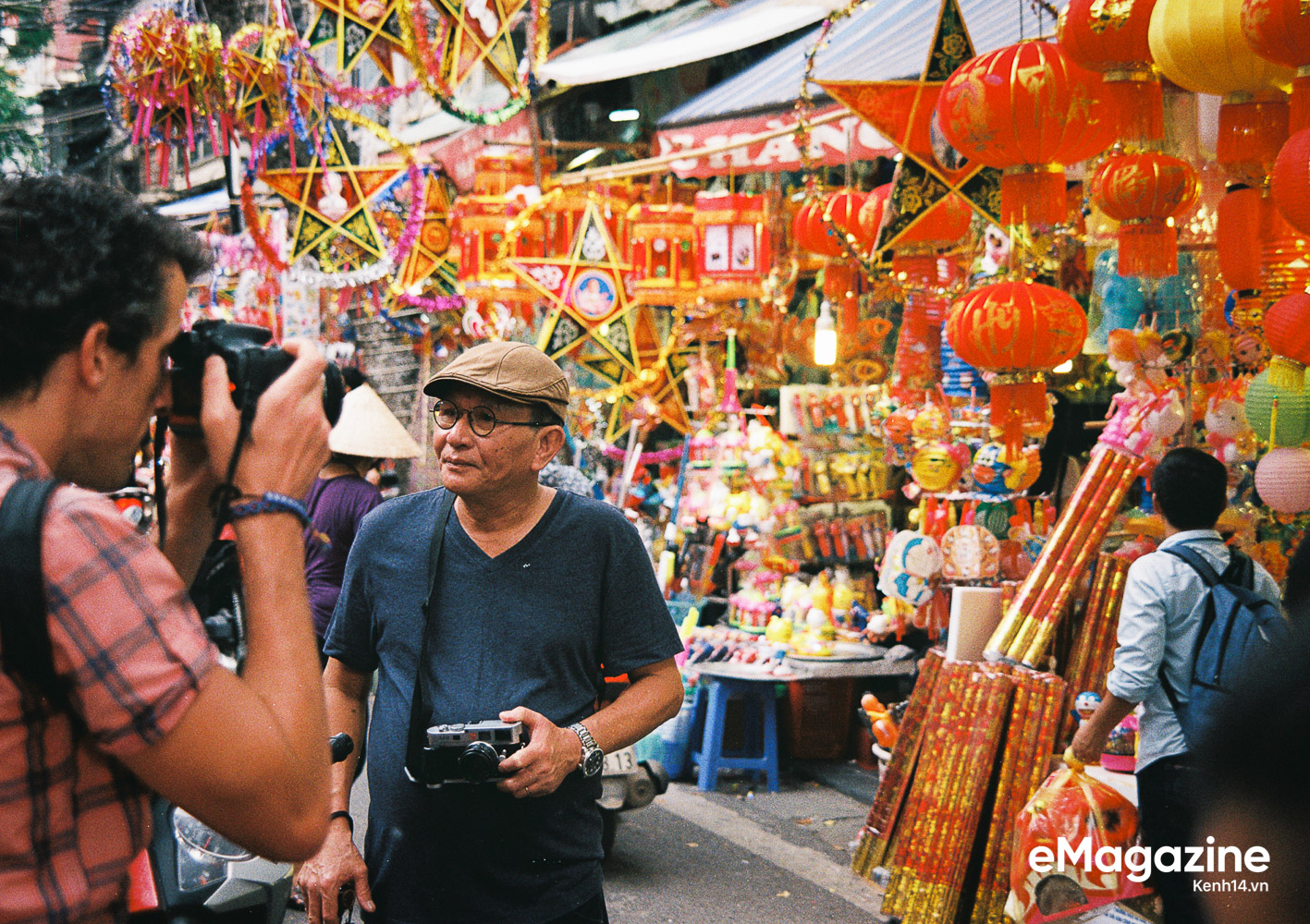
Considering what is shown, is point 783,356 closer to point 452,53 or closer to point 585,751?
point 452,53

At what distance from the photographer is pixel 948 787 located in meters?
4.50

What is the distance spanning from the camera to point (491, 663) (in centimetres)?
223

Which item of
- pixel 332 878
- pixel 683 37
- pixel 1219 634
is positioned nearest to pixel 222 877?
pixel 332 878

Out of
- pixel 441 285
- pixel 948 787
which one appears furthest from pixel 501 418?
pixel 441 285

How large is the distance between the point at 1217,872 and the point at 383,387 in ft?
43.9

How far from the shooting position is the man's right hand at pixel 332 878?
2168mm

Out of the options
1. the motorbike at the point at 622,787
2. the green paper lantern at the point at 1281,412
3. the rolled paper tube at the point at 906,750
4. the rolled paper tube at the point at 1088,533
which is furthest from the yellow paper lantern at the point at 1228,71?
the motorbike at the point at 622,787

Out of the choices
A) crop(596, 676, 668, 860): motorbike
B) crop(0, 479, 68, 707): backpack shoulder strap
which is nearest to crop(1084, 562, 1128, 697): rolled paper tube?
crop(596, 676, 668, 860): motorbike

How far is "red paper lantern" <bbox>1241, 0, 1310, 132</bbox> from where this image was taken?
9.64ft

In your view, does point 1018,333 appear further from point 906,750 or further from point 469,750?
point 469,750

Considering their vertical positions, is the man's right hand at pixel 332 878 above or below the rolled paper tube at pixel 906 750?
above

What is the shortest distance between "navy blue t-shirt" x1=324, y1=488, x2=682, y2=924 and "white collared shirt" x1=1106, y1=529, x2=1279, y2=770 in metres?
1.74

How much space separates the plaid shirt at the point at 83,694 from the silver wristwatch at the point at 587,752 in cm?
106

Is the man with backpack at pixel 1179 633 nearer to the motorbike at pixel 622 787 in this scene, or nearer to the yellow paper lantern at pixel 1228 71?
the yellow paper lantern at pixel 1228 71
